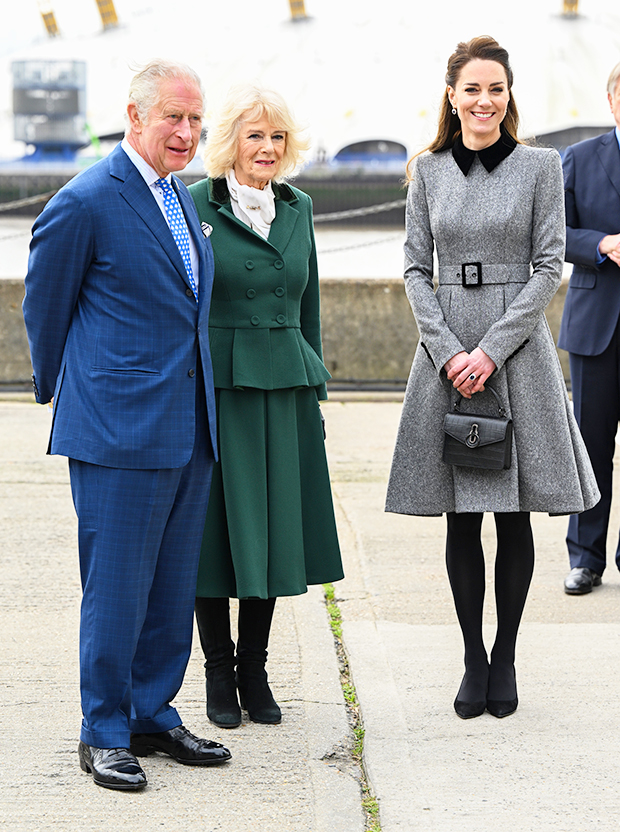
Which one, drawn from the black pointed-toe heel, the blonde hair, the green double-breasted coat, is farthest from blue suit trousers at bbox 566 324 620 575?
the blonde hair

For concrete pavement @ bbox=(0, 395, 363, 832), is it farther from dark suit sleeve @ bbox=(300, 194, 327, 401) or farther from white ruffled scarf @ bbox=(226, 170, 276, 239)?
white ruffled scarf @ bbox=(226, 170, 276, 239)

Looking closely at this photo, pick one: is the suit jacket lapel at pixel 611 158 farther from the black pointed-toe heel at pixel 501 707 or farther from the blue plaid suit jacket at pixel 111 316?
the blue plaid suit jacket at pixel 111 316

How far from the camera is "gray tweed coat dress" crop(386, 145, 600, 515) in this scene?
3.31 meters

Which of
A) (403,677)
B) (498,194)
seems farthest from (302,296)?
(403,677)

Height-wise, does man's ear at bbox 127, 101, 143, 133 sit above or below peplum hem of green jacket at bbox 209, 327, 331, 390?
above

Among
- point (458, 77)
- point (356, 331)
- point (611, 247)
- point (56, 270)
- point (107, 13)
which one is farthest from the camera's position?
point (107, 13)

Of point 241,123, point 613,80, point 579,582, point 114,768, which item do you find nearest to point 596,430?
point 579,582

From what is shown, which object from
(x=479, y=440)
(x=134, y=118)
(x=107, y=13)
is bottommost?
(x=479, y=440)

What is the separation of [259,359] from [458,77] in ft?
3.39

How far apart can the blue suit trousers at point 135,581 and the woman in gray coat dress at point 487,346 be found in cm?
70

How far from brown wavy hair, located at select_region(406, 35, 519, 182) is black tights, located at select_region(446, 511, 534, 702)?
3.65 feet

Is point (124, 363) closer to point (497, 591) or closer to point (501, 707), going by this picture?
point (497, 591)

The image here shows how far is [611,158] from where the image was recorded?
460cm

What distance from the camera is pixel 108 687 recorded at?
2.91 m
